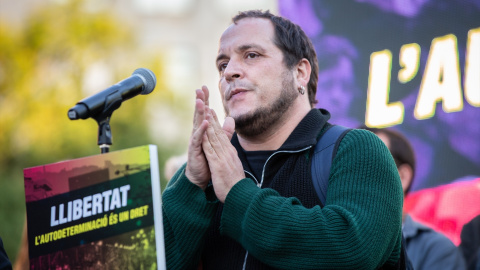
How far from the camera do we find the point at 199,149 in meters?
2.30

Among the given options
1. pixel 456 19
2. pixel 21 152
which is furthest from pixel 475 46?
pixel 21 152

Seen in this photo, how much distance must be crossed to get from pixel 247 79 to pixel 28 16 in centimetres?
1785

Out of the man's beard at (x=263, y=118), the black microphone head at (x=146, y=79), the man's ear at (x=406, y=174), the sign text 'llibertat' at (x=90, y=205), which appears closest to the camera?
the sign text 'llibertat' at (x=90, y=205)

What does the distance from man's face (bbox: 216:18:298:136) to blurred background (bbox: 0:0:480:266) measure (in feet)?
6.07

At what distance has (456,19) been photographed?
13.4 feet

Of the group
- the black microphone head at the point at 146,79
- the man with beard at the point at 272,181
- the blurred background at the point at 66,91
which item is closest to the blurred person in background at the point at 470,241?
the man with beard at the point at 272,181

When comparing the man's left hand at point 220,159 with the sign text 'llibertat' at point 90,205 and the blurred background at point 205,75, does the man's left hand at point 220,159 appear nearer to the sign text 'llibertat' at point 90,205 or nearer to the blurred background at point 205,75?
the sign text 'llibertat' at point 90,205

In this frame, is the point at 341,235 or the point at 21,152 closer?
the point at 341,235

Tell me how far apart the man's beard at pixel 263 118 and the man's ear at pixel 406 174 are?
1.63 metres

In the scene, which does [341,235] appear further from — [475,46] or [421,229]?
[475,46]

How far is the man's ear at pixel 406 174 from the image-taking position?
396 centimetres

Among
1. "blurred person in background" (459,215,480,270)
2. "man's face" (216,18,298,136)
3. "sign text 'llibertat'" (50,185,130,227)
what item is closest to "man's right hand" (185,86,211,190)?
"man's face" (216,18,298,136)

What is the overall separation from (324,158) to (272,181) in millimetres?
227

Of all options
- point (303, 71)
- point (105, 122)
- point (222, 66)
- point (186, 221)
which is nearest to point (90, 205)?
point (105, 122)
